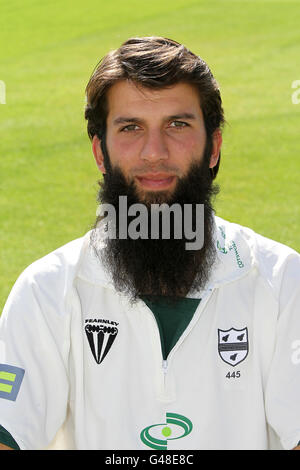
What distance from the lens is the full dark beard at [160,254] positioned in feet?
11.0

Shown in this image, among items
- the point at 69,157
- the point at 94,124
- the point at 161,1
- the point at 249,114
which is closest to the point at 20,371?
the point at 94,124

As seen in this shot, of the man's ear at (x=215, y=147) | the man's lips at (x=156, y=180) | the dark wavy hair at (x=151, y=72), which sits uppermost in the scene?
the dark wavy hair at (x=151, y=72)

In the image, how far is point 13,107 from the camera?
14188mm

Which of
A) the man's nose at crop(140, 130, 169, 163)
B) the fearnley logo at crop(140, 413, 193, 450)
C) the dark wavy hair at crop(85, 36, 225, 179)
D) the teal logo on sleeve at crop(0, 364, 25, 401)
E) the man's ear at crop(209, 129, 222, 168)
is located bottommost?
the fearnley logo at crop(140, 413, 193, 450)

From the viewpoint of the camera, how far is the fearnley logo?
10.4 feet

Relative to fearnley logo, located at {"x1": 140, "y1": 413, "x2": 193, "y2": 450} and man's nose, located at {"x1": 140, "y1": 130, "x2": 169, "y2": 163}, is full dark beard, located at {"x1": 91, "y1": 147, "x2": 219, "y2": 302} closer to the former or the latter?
man's nose, located at {"x1": 140, "y1": 130, "x2": 169, "y2": 163}

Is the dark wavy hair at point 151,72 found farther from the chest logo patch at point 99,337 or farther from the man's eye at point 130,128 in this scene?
the chest logo patch at point 99,337

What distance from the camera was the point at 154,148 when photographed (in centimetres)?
325

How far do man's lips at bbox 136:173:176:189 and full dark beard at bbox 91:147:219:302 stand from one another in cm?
4

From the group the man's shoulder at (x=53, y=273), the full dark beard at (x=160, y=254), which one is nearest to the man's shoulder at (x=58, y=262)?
the man's shoulder at (x=53, y=273)
